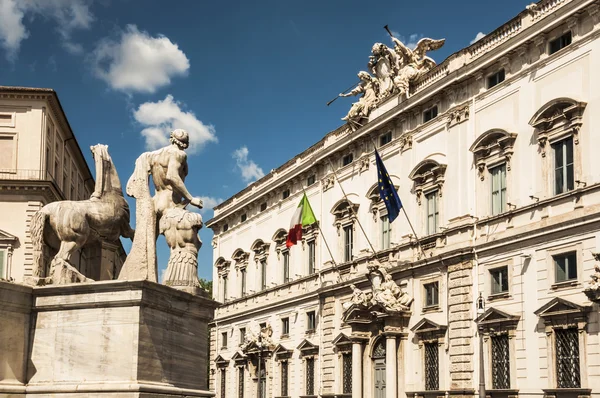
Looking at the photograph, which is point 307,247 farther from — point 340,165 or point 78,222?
point 78,222

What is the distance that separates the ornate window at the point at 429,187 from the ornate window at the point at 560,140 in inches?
249

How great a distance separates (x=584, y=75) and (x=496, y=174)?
553cm

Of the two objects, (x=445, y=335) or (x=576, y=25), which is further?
(x=445, y=335)

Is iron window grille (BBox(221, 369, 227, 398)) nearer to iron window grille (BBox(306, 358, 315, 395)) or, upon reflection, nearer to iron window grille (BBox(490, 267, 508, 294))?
iron window grille (BBox(306, 358, 315, 395))

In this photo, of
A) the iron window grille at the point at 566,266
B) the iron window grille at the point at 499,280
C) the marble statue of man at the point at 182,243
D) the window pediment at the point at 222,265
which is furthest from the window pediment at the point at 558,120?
the window pediment at the point at 222,265

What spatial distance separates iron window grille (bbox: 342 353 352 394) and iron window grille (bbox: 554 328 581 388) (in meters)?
14.7

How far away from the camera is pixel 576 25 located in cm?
3016

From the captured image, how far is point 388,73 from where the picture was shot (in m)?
42.6

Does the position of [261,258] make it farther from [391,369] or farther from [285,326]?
[391,369]

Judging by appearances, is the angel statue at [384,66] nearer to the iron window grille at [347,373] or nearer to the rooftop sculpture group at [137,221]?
the iron window grille at [347,373]

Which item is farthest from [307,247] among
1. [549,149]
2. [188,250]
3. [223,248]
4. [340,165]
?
[188,250]

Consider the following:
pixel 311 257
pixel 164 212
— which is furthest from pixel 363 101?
pixel 164 212

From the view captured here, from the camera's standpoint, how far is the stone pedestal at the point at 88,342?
510 inches

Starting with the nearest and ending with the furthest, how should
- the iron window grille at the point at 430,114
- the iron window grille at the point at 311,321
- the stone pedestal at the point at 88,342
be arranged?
the stone pedestal at the point at 88,342
the iron window grille at the point at 430,114
the iron window grille at the point at 311,321
